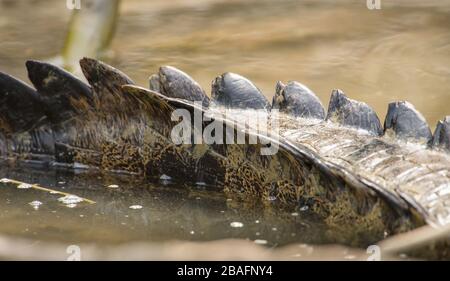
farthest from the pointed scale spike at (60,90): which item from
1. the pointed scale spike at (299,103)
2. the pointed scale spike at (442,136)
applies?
the pointed scale spike at (442,136)

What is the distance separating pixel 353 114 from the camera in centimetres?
216

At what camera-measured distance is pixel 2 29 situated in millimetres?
6367

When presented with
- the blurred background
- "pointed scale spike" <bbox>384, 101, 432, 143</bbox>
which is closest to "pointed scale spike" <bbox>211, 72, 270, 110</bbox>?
"pointed scale spike" <bbox>384, 101, 432, 143</bbox>

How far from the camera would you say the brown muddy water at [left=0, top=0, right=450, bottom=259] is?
199 centimetres

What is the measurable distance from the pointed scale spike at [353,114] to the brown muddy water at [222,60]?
1.12 feet

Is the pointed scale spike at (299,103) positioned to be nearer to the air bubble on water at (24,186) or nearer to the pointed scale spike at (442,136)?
the pointed scale spike at (442,136)

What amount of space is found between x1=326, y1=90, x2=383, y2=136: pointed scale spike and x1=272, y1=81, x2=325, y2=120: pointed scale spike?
0.05m

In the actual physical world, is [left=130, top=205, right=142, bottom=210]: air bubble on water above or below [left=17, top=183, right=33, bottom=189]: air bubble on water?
below

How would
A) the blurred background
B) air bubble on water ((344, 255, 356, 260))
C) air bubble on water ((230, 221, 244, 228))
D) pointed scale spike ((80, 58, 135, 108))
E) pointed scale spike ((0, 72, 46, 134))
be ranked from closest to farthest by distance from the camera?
air bubble on water ((344, 255, 356, 260)) → air bubble on water ((230, 221, 244, 228)) → pointed scale spike ((80, 58, 135, 108)) → pointed scale spike ((0, 72, 46, 134)) → the blurred background

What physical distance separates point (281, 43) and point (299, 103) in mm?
3525

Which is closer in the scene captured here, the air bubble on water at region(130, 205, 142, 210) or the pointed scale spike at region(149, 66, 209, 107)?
the air bubble on water at region(130, 205, 142, 210)

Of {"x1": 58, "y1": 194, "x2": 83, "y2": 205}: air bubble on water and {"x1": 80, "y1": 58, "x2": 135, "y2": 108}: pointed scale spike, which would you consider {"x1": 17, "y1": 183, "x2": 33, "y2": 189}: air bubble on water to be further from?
{"x1": 80, "y1": 58, "x2": 135, "y2": 108}: pointed scale spike

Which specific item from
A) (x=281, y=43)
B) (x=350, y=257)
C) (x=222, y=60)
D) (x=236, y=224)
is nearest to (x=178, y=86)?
(x=236, y=224)
